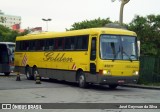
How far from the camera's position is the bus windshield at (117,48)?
22172 mm

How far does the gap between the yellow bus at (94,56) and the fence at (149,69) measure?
11.4ft

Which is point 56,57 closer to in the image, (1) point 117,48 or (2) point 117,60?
(1) point 117,48

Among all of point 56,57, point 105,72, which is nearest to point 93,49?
point 105,72

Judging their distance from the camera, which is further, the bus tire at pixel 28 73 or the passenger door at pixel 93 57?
the bus tire at pixel 28 73

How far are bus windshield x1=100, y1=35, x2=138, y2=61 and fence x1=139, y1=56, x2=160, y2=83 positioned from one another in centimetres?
426

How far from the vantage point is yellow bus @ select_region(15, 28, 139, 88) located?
72.3 feet

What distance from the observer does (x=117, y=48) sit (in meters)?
22.5

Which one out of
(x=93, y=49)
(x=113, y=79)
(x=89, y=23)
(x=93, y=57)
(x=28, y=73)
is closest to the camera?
(x=113, y=79)

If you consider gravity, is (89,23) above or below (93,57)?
above

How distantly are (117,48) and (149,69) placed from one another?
5477 mm

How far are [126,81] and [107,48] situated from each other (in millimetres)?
1912

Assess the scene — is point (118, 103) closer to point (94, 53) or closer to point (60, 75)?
point (94, 53)

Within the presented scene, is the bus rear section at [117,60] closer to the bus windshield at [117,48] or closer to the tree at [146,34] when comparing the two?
the bus windshield at [117,48]

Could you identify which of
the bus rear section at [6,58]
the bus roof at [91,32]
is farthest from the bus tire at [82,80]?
the bus rear section at [6,58]
